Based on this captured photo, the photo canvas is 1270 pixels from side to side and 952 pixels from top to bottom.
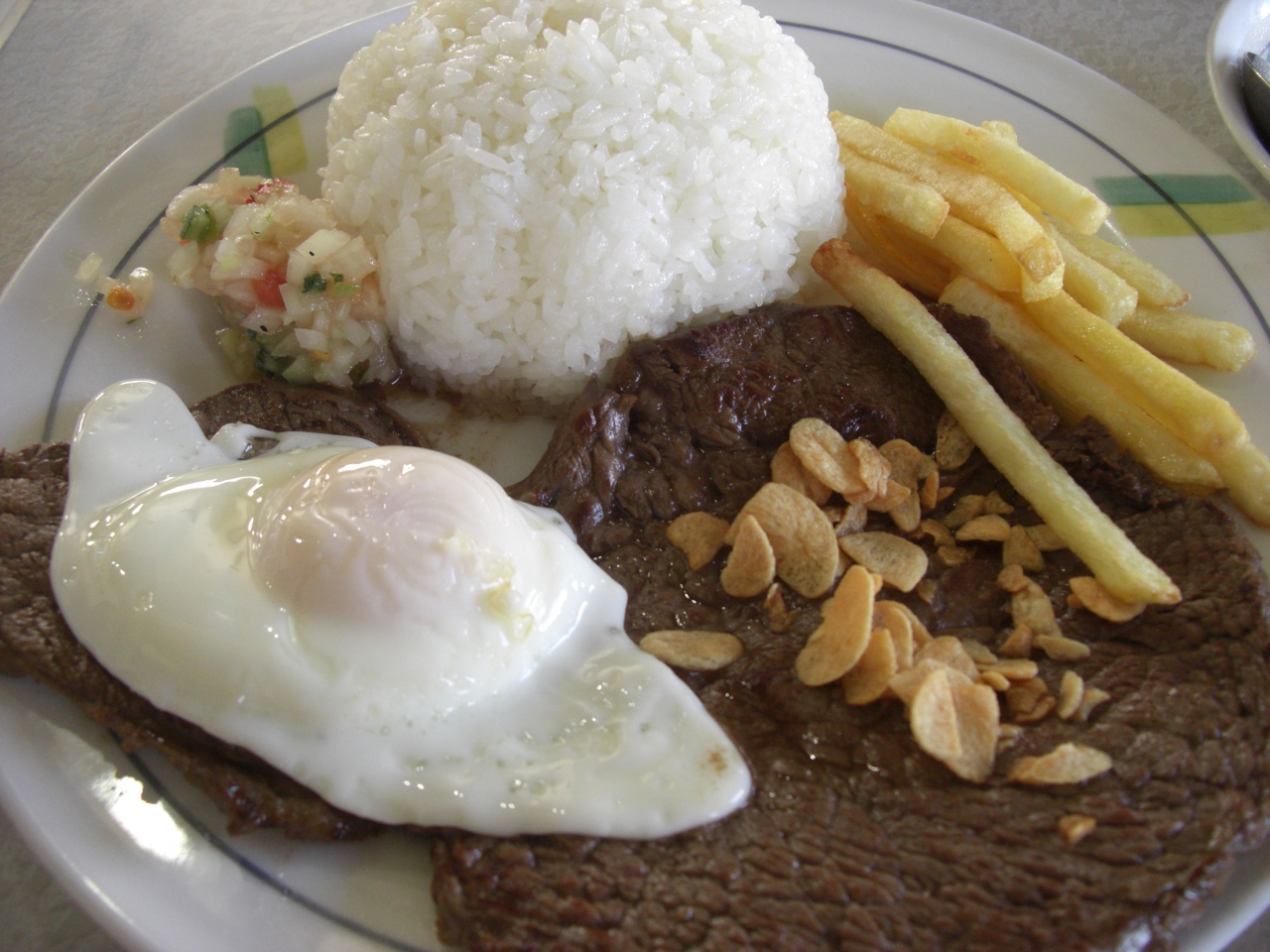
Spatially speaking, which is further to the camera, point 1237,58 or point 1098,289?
point 1237,58

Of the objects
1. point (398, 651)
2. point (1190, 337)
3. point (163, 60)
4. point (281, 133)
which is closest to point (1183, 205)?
point (1190, 337)

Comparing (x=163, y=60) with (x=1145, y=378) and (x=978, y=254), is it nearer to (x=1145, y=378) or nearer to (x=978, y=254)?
(x=978, y=254)

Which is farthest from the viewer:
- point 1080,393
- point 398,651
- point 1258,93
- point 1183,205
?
point 1258,93

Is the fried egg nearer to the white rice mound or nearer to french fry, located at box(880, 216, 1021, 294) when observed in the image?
the white rice mound

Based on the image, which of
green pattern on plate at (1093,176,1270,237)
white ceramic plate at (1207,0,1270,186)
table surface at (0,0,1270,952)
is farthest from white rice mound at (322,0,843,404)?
table surface at (0,0,1270,952)

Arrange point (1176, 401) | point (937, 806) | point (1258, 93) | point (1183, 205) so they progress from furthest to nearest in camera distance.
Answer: point (1258, 93) → point (1183, 205) → point (1176, 401) → point (937, 806)

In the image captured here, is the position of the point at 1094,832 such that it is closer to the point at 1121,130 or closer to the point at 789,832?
the point at 789,832
